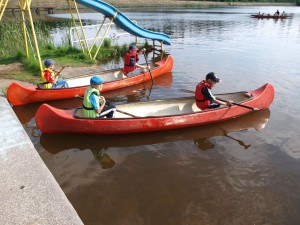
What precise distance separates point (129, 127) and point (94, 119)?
918mm

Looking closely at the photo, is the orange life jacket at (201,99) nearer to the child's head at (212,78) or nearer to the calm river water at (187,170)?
the child's head at (212,78)

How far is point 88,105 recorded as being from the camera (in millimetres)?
6992

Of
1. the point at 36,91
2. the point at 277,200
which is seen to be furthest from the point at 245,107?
the point at 36,91

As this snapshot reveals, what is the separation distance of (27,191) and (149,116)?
3.85m

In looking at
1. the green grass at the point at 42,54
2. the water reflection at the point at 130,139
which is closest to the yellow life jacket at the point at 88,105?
the water reflection at the point at 130,139

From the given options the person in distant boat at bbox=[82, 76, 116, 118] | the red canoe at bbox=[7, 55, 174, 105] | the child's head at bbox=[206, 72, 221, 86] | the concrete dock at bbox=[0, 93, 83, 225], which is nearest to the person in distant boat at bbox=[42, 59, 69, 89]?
the red canoe at bbox=[7, 55, 174, 105]

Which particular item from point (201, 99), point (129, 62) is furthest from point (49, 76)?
point (201, 99)

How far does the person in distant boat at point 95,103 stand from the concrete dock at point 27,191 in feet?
5.62

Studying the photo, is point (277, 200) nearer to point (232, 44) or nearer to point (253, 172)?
point (253, 172)

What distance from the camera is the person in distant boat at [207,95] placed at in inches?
305

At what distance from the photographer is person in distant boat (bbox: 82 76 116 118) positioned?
678 centimetres

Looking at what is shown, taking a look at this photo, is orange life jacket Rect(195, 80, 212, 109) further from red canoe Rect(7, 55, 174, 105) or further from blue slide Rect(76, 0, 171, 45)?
blue slide Rect(76, 0, 171, 45)

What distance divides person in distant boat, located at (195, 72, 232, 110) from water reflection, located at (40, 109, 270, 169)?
0.62 m

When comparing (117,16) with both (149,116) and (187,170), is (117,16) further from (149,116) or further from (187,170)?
(187,170)
